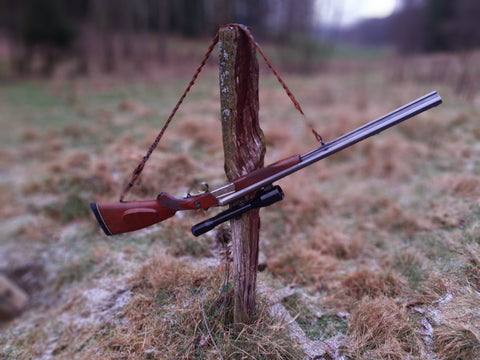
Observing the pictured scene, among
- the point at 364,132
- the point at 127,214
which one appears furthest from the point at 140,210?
the point at 364,132

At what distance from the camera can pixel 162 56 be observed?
60.6ft

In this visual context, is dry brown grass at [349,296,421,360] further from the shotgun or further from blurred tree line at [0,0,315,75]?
blurred tree line at [0,0,315,75]

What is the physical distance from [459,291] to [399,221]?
1.80 meters

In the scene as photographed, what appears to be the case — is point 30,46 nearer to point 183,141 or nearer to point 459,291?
point 183,141

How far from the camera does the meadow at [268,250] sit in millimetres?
2420

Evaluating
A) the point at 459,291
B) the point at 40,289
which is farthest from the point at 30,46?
the point at 459,291

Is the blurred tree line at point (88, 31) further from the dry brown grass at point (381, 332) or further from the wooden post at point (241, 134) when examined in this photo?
the dry brown grass at point (381, 332)

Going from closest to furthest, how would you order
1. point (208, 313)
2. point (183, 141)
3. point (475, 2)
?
point (208, 313)
point (183, 141)
point (475, 2)

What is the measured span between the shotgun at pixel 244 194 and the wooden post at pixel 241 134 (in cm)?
12

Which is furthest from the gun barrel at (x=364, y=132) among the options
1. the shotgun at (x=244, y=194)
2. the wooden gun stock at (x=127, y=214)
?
the wooden gun stock at (x=127, y=214)

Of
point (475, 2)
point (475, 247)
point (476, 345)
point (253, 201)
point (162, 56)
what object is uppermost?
point (162, 56)

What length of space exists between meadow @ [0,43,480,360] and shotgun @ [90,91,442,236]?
2.07ft

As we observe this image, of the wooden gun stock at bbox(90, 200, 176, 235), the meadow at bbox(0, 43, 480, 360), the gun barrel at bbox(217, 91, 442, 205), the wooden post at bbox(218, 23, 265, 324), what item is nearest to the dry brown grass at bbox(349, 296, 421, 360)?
the meadow at bbox(0, 43, 480, 360)

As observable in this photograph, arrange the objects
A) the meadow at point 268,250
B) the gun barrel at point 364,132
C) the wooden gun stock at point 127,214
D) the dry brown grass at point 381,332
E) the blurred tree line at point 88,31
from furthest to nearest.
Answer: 1. the blurred tree line at point 88,31
2. the meadow at point 268,250
3. the dry brown grass at point 381,332
4. the wooden gun stock at point 127,214
5. the gun barrel at point 364,132
